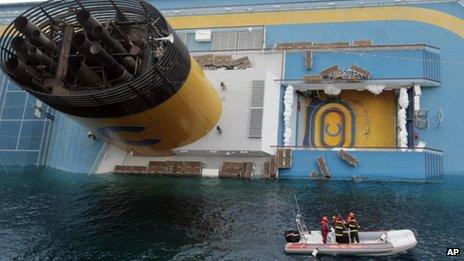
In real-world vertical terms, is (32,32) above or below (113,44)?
above

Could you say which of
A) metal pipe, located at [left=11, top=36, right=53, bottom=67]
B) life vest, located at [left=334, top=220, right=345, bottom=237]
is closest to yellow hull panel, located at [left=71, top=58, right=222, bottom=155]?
metal pipe, located at [left=11, top=36, right=53, bottom=67]

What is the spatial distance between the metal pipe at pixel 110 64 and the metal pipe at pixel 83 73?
3.34 feet

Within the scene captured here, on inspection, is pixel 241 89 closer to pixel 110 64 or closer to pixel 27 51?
pixel 110 64

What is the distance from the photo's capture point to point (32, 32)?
3366 cm

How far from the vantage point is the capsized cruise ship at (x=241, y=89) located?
34938 mm

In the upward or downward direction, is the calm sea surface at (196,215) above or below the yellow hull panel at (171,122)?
below

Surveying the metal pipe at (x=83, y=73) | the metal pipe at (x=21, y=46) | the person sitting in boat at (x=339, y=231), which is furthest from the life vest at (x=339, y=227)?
the metal pipe at (x=21, y=46)

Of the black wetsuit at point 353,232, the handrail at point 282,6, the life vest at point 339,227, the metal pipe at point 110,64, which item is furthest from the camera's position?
the handrail at point 282,6

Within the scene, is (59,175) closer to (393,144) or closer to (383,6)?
(393,144)

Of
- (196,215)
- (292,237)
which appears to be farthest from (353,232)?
(196,215)

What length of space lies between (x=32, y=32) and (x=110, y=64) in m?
5.68

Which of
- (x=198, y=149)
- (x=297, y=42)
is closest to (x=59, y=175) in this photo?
(x=198, y=149)

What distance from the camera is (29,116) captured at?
54.8 m

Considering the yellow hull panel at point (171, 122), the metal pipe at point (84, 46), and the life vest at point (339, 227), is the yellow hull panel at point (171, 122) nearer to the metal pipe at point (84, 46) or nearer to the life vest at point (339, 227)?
the metal pipe at point (84, 46)
